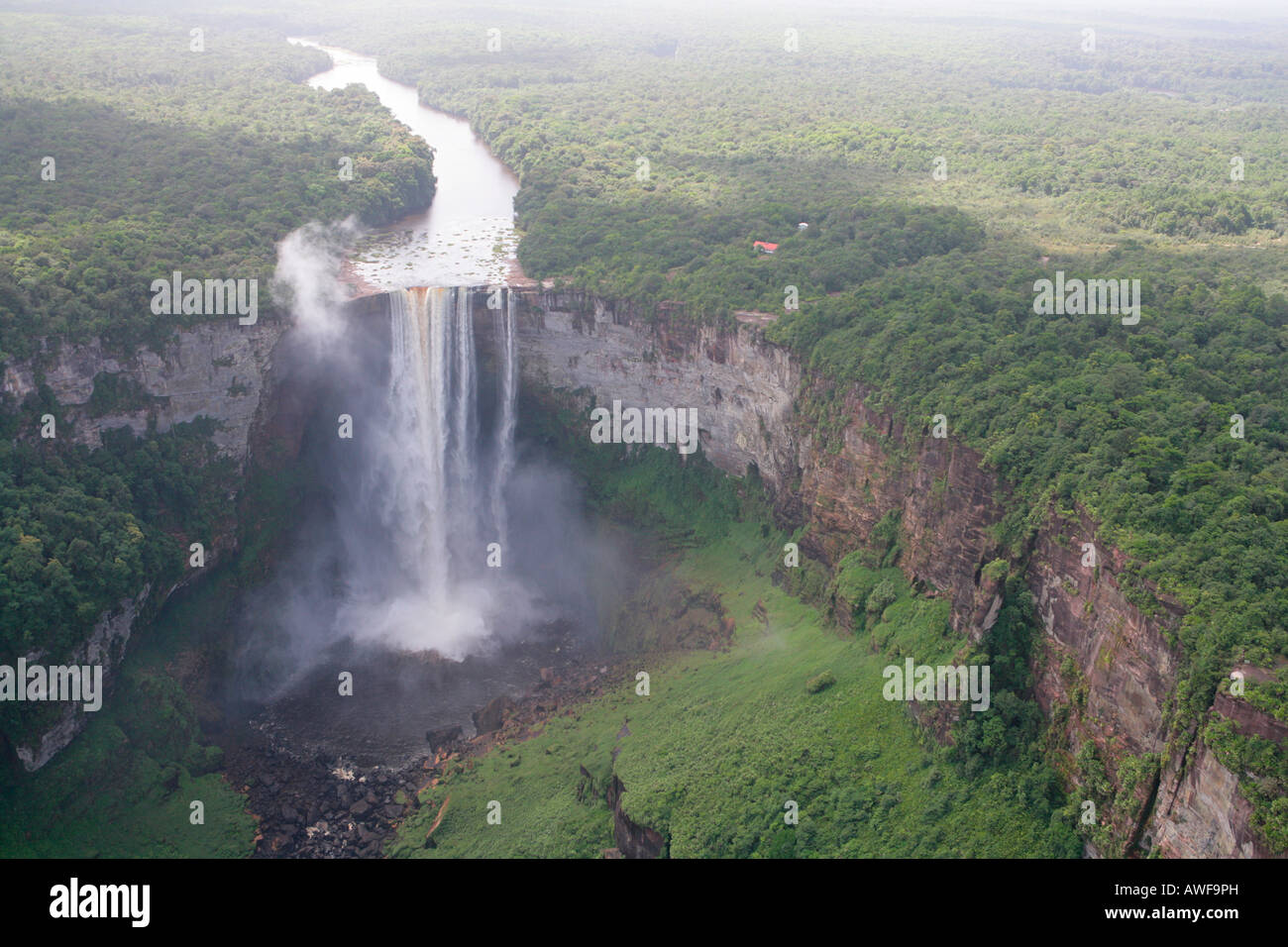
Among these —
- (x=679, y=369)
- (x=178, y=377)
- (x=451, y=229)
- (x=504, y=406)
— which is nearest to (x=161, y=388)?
(x=178, y=377)

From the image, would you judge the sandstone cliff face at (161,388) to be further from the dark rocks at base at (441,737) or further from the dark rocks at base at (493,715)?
the dark rocks at base at (493,715)

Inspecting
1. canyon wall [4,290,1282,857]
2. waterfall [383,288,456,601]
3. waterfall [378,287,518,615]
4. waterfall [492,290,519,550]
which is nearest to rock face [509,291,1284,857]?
canyon wall [4,290,1282,857]

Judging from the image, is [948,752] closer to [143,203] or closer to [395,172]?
[143,203]

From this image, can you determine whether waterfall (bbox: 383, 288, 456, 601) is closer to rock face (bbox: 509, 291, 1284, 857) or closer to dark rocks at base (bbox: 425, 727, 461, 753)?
rock face (bbox: 509, 291, 1284, 857)

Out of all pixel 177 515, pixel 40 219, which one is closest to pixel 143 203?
pixel 40 219

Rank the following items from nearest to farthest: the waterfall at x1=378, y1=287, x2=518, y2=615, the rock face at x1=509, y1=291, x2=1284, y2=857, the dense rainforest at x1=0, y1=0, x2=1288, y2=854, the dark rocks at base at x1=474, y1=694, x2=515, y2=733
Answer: the rock face at x1=509, y1=291, x2=1284, y2=857, the dense rainforest at x1=0, y1=0, x2=1288, y2=854, the dark rocks at base at x1=474, y1=694, x2=515, y2=733, the waterfall at x1=378, y1=287, x2=518, y2=615

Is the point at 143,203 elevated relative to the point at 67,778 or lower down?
Answer: elevated

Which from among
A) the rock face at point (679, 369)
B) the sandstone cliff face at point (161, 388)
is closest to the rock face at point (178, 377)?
the sandstone cliff face at point (161, 388)
